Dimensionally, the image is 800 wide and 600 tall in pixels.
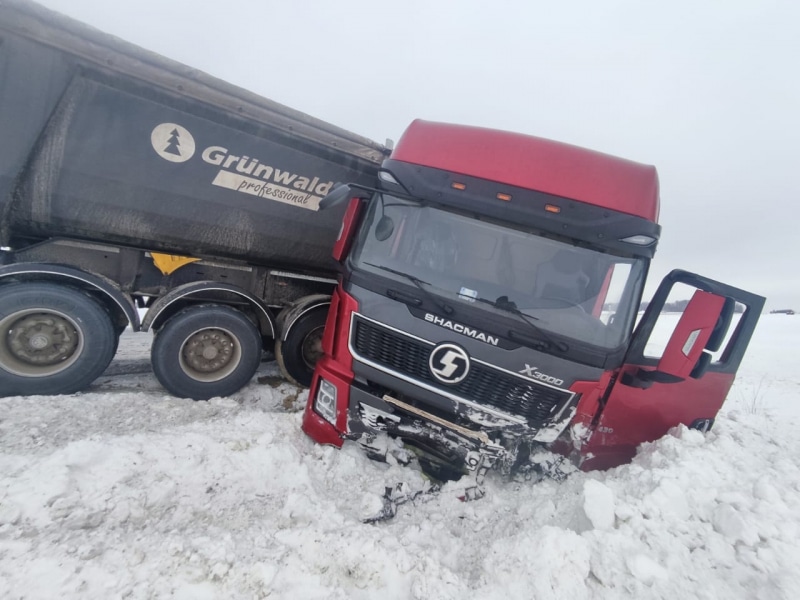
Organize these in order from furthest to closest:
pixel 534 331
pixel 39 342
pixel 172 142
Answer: pixel 172 142 → pixel 39 342 → pixel 534 331

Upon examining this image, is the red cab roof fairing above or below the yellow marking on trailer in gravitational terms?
above

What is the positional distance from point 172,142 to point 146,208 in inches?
25.7

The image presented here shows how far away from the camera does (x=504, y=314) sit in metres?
2.84

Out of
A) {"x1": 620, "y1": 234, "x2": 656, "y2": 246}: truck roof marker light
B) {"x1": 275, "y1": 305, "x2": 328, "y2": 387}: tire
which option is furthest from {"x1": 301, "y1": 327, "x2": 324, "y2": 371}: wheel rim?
{"x1": 620, "y1": 234, "x2": 656, "y2": 246}: truck roof marker light

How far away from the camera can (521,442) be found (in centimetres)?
290

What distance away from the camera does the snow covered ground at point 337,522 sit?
6.15 feet

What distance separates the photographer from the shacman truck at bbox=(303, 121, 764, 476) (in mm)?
2807

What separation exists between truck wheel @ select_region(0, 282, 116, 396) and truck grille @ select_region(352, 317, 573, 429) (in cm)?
265

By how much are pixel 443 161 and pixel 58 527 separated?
3.28 meters

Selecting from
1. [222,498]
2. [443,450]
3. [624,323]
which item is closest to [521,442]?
[443,450]

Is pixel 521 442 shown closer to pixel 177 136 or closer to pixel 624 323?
pixel 624 323

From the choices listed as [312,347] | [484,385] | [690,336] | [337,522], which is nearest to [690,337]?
[690,336]

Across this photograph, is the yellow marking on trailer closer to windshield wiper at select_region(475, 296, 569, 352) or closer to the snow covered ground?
the snow covered ground

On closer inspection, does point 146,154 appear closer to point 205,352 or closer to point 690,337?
point 205,352
